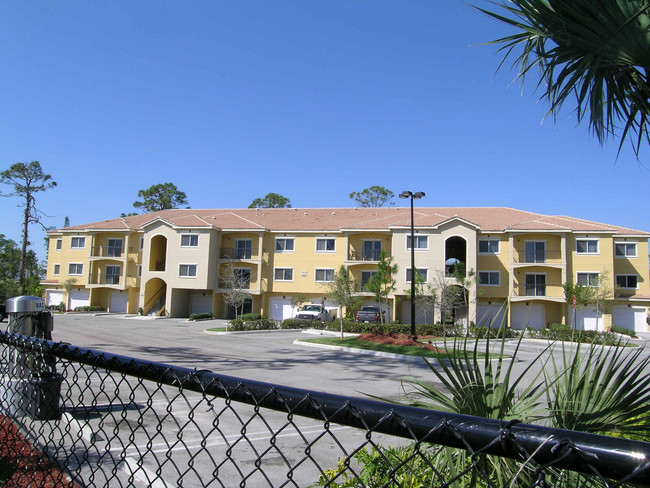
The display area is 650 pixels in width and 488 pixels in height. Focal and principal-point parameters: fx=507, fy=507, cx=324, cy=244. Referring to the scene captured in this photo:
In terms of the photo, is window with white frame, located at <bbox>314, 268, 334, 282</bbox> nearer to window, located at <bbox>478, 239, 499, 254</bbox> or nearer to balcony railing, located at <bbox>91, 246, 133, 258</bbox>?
window, located at <bbox>478, 239, 499, 254</bbox>

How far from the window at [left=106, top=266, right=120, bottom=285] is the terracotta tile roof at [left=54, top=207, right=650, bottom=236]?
4072 mm

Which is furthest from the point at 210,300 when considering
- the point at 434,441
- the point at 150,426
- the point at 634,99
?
the point at 434,441

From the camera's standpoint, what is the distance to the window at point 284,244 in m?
47.0

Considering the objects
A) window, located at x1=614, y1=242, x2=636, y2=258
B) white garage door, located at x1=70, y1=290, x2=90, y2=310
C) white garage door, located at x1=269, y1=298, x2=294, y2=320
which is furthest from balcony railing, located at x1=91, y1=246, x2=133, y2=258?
window, located at x1=614, y1=242, x2=636, y2=258

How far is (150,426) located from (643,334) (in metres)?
40.9

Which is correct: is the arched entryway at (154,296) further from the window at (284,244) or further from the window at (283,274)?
the window at (284,244)

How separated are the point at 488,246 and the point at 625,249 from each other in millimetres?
11040

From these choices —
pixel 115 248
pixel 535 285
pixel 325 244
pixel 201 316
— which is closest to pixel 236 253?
pixel 201 316

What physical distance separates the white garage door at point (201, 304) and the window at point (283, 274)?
6715 millimetres

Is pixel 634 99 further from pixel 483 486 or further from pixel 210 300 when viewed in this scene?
pixel 210 300

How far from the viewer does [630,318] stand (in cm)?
4003

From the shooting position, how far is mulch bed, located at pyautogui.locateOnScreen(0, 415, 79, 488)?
4.08 meters

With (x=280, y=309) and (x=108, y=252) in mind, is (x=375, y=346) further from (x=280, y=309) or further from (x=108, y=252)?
(x=108, y=252)

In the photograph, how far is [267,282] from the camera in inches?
1844
